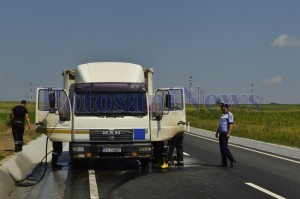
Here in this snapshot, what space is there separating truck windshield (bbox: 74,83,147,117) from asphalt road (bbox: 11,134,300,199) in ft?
5.30

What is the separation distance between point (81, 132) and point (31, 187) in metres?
2.22

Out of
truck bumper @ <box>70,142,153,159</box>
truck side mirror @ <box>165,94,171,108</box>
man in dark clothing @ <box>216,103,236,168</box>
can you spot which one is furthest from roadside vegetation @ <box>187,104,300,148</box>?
truck bumper @ <box>70,142,153,159</box>

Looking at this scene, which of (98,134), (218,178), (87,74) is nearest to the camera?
(218,178)

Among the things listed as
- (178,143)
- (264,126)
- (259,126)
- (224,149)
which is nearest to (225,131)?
(224,149)

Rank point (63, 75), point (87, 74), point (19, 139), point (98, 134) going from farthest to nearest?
point (19, 139) → point (63, 75) → point (87, 74) → point (98, 134)

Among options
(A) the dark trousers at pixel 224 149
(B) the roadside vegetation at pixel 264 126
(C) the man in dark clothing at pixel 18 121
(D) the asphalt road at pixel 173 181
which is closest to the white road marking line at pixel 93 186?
(D) the asphalt road at pixel 173 181

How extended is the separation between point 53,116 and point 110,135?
5.59ft

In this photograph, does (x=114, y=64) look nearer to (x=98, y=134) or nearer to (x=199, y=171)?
(x=98, y=134)

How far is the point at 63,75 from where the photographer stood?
15625 millimetres

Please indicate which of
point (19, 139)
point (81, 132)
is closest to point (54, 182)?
point (81, 132)

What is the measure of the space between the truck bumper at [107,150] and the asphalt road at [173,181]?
0.47 meters

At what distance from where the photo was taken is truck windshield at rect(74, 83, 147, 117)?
43.3 ft

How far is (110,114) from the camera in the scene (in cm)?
1309

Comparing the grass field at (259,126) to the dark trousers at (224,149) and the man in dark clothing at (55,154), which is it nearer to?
the man in dark clothing at (55,154)
